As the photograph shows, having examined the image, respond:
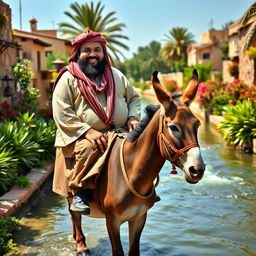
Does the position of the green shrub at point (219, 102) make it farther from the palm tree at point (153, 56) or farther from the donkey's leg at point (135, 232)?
the palm tree at point (153, 56)

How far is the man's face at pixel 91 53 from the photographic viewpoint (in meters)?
4.55

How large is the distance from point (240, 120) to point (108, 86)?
32.1ft

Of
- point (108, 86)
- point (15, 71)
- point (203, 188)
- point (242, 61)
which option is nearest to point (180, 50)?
point (242, 61)

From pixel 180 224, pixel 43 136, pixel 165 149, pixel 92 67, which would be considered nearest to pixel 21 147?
pixel 43 136

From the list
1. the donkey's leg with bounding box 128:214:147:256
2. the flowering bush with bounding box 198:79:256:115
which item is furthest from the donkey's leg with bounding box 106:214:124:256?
the flowering bush with bounding box 198:79:256:115

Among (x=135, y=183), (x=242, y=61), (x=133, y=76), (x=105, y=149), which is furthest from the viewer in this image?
(x=133, y=76)

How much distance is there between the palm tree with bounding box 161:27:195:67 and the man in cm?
6169

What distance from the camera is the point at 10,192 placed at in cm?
738

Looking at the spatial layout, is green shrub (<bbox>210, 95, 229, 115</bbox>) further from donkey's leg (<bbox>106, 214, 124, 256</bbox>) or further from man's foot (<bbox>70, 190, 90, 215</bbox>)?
donkey's leg (<bbox>106, 214, 124, 256</bbox>)

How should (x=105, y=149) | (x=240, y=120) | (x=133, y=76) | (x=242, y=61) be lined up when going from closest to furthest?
1. (x=105, y=149)
2. (x=240, y=120)
3. (x=242, y=61)
4. (x=133, y=76)

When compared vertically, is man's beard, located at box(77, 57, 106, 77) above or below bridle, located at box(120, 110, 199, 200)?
above

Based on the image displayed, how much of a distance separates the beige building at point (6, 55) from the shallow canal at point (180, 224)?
22.3ft

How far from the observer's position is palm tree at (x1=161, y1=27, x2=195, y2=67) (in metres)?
64.9

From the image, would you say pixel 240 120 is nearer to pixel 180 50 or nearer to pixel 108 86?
pixel 108 86
